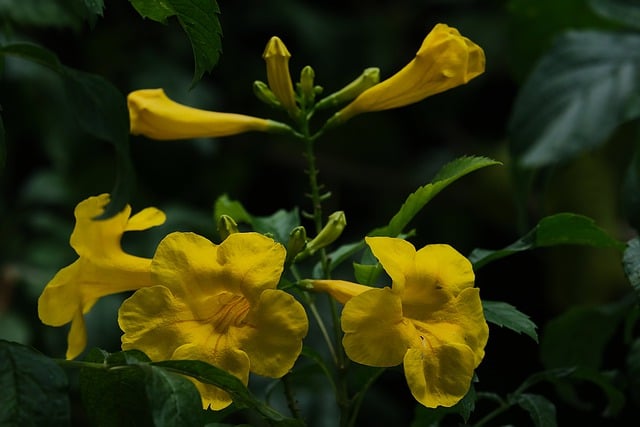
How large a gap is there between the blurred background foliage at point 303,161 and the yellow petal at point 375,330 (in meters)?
1.17

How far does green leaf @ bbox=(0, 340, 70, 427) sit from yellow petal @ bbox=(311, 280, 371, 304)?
211mm

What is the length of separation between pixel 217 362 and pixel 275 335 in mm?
42

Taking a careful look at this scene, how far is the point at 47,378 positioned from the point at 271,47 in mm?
358

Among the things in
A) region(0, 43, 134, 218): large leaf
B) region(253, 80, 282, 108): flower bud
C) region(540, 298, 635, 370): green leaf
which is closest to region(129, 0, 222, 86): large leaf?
region(0, 43, 134, 218): large leaf

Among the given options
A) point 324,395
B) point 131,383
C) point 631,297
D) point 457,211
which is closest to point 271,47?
point 131,383

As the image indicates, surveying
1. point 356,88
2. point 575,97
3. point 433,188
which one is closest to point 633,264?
point 433,188

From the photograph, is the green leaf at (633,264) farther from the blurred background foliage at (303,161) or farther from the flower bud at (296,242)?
the blurred background foliage at (303,161)

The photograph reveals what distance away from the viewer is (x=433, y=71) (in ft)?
2.88

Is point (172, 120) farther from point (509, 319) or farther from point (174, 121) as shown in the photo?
point (509, 319)

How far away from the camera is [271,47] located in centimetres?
89

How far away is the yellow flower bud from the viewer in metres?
0.89

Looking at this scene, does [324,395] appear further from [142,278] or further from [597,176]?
[142,278]

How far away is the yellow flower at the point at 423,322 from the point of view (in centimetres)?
70

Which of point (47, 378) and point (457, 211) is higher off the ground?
point (47, 378)
